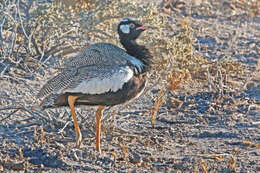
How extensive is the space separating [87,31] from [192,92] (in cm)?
168

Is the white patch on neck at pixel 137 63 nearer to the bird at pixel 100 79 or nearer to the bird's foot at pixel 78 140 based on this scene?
the bird at pixel 100 79

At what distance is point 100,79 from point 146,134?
1.14 metres

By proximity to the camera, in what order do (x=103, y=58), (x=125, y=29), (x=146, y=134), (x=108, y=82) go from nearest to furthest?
(x=108, y=82)
(x=103, y=58)
(x=125, y=29)
(x=146, y=134)

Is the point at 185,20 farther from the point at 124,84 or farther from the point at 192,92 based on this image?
the point at 124,84

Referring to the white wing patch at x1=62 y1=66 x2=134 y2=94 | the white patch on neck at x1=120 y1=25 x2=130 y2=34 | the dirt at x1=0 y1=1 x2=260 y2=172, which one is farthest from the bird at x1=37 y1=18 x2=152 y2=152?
the dirt at x1=0 y1=1 x2=260 y2=172

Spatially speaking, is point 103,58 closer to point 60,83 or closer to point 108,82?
point 108,82

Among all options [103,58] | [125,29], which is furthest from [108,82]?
[125,29]

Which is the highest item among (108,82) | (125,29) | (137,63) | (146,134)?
(125,29)

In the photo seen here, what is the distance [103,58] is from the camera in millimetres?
4555

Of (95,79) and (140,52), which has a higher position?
(140,52)

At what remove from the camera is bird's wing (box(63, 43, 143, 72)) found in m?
4.53

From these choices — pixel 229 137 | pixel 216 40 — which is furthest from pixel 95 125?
pixel 216 40

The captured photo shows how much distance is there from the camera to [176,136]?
5.36 meters

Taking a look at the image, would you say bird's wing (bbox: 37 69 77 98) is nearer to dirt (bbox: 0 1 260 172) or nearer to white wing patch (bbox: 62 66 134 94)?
white wing patch (bbox: 62 66 134 94)
